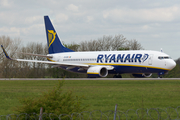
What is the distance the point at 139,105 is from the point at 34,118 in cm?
591

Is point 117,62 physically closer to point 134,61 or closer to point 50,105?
point 134,61

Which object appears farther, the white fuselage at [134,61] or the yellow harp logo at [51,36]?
the yellow harp logo at [51,36]

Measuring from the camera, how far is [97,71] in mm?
39219

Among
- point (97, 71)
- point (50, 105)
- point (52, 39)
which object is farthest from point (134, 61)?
point (50, 105)

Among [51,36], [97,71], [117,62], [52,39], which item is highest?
[51,36]

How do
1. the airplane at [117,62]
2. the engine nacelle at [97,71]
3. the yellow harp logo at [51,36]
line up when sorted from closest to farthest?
the airplane at [117,62], the engine nacelle at [97,71], the yellow harp logo at [51,36]

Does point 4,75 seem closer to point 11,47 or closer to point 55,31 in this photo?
point 11,47

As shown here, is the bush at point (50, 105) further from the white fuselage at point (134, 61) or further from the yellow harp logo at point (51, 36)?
the yellow harp logo at point (51, 36)

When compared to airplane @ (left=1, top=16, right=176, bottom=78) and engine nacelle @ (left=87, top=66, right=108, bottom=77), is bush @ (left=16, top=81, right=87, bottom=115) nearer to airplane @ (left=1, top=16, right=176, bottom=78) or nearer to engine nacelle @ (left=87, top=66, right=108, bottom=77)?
airplane @ (left=1, top=16, right=176, bottom=78)

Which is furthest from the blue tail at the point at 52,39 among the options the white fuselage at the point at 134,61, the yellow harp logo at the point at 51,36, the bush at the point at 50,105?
the bush at the point at 50,105

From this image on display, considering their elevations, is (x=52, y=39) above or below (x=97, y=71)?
above

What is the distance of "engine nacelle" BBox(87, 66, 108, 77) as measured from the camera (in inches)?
1547

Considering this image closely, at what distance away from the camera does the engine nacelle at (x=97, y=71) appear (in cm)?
3928

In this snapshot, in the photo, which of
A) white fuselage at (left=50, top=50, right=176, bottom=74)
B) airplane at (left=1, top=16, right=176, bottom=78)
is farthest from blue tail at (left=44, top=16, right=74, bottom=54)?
white fuselage at (left=50, top=50, right=176, bottom=74)
